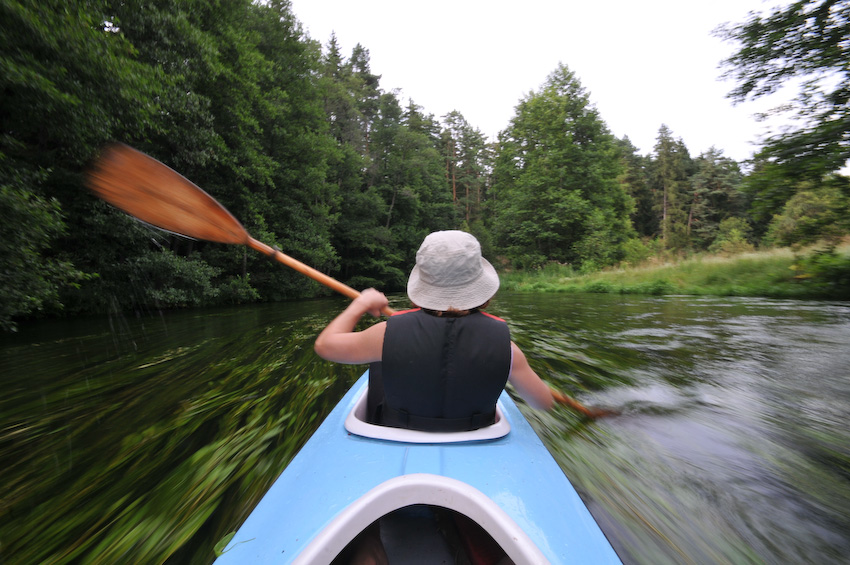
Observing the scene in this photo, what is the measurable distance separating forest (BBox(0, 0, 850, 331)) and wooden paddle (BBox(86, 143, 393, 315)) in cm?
50

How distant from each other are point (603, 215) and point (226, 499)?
26.0m

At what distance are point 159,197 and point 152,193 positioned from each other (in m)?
0.05

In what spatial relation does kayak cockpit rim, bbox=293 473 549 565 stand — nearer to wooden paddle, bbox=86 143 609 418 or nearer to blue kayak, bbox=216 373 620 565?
blue kayak, bbox=216 373 620 565

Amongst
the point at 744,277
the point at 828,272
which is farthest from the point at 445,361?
the point at 744,277

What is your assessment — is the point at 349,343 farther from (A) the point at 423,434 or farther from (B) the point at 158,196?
(B) the point at 158,196

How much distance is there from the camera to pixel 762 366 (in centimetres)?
446

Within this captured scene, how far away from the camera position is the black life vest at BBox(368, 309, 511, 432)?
135 centimetres

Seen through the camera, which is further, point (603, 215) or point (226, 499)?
point (603, 215)

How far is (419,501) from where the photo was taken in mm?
1046

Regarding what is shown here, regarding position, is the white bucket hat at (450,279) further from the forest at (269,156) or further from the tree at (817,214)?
the tree at (817,214)

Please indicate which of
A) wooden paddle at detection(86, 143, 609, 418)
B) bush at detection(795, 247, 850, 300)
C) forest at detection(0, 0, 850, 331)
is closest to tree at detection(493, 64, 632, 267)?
forest at detection(0, 0, 850, 331)

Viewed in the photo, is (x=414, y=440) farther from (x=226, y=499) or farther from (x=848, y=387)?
(x=848, y=387)

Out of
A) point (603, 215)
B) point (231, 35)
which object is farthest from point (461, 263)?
point (603, 215)

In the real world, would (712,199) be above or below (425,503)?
above
